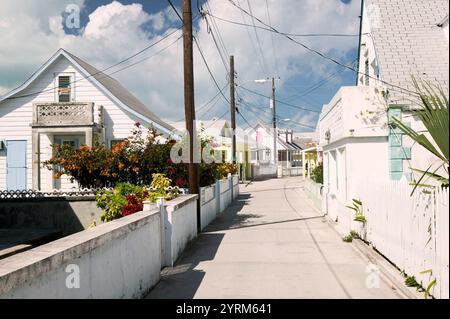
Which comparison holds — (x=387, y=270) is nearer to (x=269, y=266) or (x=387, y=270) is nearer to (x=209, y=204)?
(x=269, y=266)

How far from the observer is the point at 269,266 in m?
8.43

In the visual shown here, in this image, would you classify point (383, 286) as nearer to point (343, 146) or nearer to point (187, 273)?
point (187, 273)

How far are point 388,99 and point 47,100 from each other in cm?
1417

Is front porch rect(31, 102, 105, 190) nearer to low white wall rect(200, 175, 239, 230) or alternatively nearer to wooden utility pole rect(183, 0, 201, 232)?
low white wall rect(200, 175, 239, 230)

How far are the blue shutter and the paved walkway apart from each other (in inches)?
383

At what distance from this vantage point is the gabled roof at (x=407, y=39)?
12617 mm

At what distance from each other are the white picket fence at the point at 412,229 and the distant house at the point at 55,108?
39.1ft

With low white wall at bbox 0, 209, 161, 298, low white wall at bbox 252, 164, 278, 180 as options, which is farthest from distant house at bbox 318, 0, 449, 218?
low white wall at bbox 252, 164, 278, 180

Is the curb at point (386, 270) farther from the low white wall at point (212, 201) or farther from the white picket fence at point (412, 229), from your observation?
the low white wall at point (212, 201)

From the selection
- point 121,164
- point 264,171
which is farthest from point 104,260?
point 264,171

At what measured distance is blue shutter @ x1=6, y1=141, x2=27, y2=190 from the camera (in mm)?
19438
